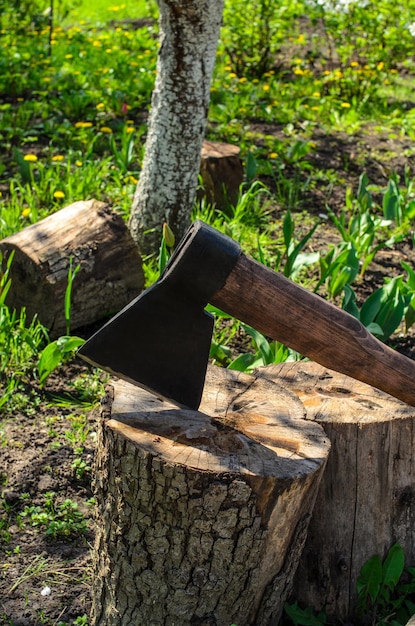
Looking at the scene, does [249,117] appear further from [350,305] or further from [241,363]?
[241,363]

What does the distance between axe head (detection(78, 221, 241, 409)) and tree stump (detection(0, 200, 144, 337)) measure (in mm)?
1503

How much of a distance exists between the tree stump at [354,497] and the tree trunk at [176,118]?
1974 mm

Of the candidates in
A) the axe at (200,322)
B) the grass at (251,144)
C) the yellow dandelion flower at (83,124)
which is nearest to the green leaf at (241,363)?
the grass at (251,144)

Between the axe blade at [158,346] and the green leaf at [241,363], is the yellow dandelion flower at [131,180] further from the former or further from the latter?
the axe blade at [158,346]

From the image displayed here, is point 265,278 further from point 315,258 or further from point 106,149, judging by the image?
point 106,149

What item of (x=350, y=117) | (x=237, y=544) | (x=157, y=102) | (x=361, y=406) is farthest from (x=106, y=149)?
(x=237, y=544)

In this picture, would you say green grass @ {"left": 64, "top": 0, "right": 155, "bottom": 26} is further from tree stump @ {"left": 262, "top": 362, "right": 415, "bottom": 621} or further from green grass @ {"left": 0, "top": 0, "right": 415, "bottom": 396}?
tree stump @ {"left": 262, "top": 362, "right": 415, "bottom": 621}

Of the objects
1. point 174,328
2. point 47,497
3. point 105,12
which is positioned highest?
point 174,328

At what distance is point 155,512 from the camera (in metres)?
2.05

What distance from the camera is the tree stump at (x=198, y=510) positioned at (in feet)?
6.57

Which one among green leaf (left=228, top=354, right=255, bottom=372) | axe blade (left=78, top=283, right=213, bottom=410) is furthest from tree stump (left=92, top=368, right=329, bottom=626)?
green leaf (left=228, top=354, right=255, bottom=372)

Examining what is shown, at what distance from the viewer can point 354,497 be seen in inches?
96.0

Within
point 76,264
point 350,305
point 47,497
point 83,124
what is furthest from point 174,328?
point 83,124

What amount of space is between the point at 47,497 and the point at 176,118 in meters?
2.12
